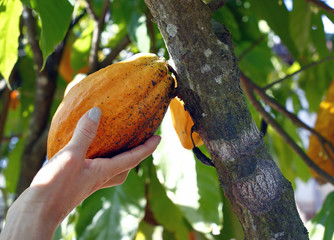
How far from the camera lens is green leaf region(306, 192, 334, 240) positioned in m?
1.09

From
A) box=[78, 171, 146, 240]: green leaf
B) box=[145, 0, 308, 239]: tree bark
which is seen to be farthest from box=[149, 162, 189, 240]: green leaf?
box=[145, 0, 308, 239]: tree bark

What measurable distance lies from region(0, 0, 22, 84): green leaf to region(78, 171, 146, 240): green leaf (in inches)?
19.0

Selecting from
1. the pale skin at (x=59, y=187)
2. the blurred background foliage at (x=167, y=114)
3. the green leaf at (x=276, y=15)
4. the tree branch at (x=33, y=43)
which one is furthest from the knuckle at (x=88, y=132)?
the tree branch at (x=33, y=43)

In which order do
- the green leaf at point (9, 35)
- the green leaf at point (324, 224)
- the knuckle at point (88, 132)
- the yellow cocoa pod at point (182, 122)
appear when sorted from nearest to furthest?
the knuckle at point (88, 132), the yellow cocoa pod at point (182, 122), the green leaf at point (9, 35), the green leaf at point (324, 224)

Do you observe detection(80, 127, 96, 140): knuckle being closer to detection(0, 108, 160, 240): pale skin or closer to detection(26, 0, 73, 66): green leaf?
detection(0, 108, 160, 240): pale skin

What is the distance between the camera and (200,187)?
109cm

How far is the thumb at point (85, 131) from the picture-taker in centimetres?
56

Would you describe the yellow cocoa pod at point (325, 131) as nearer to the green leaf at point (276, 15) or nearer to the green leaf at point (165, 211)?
the green leaf at point (276, 15)

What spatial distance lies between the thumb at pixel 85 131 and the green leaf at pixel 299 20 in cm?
94

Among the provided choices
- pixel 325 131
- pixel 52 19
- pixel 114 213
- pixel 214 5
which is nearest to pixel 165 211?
pixel 114 213

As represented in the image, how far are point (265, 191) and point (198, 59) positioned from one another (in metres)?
0.23

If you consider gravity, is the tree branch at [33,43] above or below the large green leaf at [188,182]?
above

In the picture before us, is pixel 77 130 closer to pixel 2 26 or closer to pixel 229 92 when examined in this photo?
pixel 229 92

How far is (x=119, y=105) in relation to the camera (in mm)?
653
